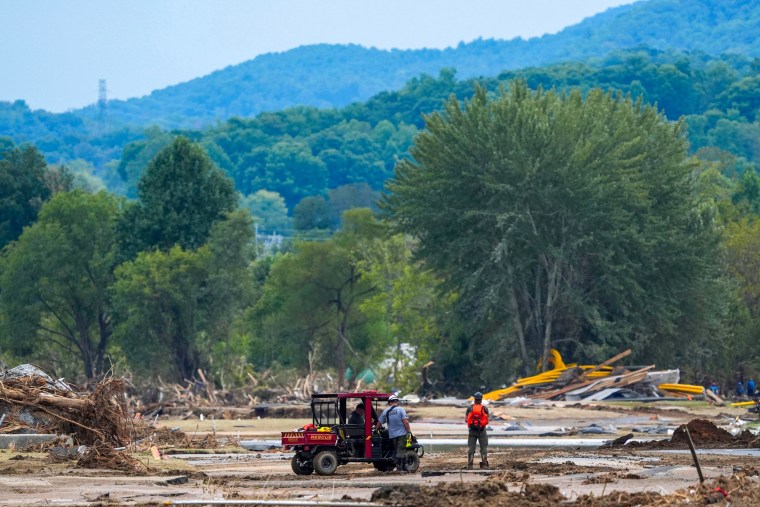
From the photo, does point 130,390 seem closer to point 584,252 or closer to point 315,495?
point 584,252

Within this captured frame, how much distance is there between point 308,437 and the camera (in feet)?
80.7

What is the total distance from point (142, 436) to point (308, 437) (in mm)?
9857

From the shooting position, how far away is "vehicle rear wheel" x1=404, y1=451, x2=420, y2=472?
24797 mm

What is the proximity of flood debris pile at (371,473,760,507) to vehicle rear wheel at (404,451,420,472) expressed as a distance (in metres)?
4.59

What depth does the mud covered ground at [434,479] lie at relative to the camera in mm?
19125

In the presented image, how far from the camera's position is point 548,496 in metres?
19.2

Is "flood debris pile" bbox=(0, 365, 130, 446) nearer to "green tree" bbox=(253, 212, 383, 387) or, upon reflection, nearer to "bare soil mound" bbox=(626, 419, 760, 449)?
"bare soil mound" bbox=(626, 419, 760, 449)

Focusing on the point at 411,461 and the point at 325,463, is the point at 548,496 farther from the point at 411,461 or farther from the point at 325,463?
the point at 325,463

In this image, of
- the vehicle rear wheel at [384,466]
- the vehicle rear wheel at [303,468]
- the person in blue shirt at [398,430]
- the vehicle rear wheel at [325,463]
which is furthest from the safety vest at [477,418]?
the vehicle rear wheel at [303,468]

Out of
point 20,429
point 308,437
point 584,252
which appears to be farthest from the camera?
point 584,252

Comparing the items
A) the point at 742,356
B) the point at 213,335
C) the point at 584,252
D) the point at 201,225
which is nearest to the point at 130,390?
the point at 213,335

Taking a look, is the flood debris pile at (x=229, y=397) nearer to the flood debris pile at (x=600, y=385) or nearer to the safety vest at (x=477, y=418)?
the flood debris pile at (x=600, y=385)

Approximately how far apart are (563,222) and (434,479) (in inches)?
1389

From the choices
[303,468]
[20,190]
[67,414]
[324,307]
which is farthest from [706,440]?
[20,190]
